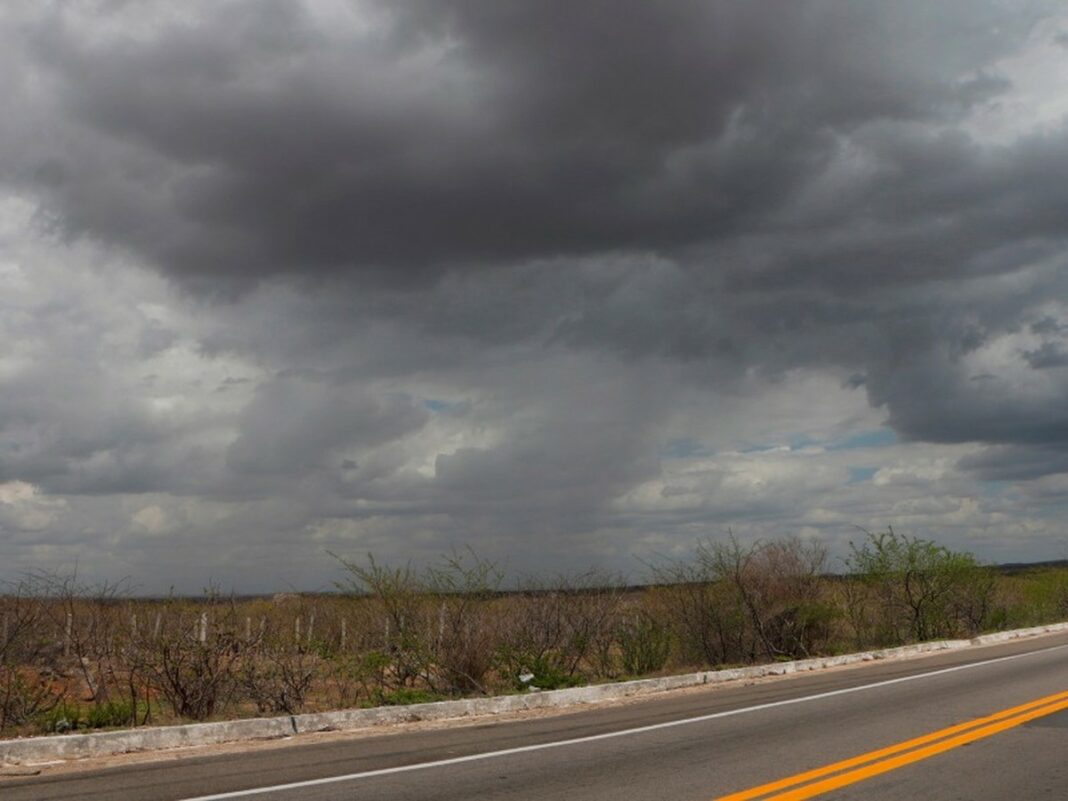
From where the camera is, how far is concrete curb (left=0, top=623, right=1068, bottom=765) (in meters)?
11.8

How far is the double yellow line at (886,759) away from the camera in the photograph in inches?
348

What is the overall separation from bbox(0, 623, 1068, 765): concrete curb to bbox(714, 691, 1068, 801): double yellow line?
673 cm

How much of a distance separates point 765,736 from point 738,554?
55.2ft

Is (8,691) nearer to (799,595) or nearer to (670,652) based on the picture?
(670,652)

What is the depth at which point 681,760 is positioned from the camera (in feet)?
35.2

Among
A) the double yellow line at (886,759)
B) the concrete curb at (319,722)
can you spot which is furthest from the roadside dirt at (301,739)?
the double yellow line at (886,759)

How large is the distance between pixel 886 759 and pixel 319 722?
24.9ft

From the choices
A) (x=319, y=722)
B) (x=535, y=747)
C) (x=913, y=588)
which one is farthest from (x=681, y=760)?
(x=913, y=588)

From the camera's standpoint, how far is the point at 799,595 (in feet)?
97.6

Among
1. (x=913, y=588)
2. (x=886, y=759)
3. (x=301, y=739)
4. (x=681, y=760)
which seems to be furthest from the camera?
(x=913, y=588)

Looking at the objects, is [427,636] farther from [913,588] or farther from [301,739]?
[913,588]

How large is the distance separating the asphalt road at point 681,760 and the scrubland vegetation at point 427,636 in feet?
12.5

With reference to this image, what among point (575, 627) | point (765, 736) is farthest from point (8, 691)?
point (575, 627)

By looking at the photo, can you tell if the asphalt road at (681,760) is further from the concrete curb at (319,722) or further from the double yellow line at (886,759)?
the concrete curb at (319,722)
